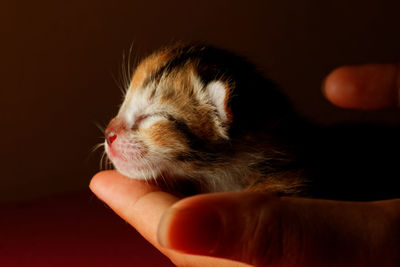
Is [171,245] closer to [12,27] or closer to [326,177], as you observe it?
[326,177]

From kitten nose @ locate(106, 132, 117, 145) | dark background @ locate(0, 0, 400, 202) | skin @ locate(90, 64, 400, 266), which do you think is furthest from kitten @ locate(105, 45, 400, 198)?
dark background @ locate(0, 0, 400, 202)

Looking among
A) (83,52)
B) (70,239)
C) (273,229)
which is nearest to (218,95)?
(273,229)

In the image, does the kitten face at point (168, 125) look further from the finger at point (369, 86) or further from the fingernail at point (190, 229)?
the finger at point (369, 86)

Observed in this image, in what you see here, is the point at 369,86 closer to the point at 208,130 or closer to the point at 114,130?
the point at 208,130

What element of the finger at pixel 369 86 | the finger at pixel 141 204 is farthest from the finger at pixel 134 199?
the finger at pixel 369 86

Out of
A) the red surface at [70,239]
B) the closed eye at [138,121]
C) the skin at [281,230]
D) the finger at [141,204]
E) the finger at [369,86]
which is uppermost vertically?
the finger at [369,86]

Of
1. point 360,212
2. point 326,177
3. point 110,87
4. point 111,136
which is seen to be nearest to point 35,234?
point 111,136
